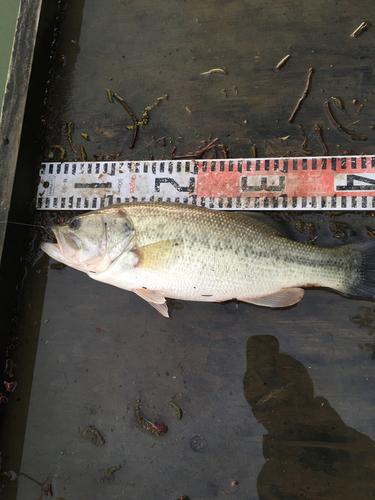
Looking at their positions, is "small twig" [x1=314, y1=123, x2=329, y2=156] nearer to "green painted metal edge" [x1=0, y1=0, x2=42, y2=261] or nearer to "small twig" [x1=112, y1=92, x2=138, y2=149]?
"small twig" [x1=112, y1=92, x2=138, y2=149]

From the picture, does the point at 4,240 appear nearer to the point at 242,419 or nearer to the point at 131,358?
the point at 131,358

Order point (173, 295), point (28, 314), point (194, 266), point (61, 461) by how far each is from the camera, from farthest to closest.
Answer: point (28, 314)
point (61, 461)
point (173, 295)
point (194, 266)

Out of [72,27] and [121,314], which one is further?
[72,27]

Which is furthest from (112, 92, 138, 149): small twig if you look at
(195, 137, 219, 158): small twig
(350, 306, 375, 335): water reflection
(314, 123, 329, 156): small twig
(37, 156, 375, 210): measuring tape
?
(350, 306, 375, 335): water reflection

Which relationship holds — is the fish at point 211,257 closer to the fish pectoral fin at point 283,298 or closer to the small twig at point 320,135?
the fish pectoral fin at point 283,298

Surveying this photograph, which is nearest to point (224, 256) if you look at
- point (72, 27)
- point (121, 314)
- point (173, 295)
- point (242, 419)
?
point (173, 295)

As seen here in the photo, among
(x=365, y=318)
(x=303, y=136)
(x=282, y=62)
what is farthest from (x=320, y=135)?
(x=365, y=318)
